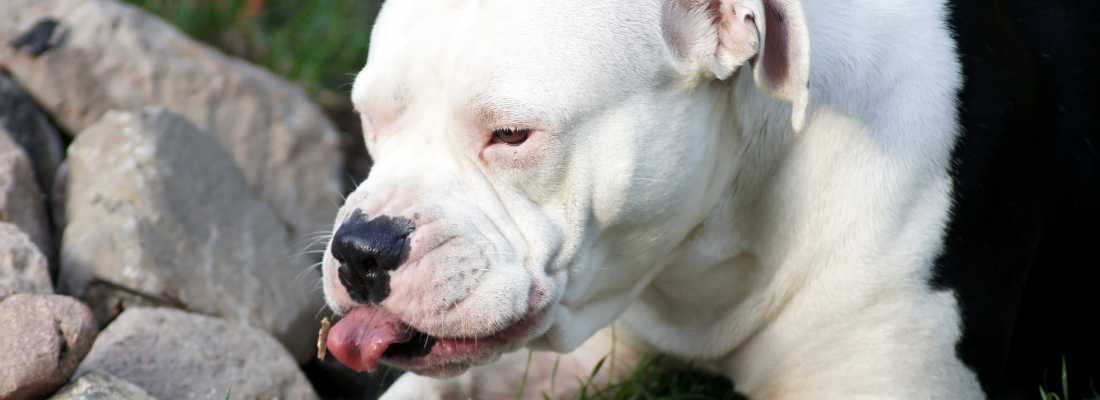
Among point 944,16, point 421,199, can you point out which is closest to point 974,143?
point 944,16

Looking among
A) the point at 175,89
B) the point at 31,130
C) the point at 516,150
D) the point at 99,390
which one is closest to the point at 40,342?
the point at 99,390

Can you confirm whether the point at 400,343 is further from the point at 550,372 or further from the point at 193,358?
the point at 550,372

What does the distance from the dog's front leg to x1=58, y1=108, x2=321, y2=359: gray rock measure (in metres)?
0.71

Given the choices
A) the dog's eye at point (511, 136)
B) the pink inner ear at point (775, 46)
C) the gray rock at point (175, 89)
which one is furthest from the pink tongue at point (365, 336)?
the gray rock at point (175, 89)

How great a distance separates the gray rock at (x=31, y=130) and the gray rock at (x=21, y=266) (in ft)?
2.64

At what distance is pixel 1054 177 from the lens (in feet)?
10.2

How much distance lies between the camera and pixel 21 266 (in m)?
3.25

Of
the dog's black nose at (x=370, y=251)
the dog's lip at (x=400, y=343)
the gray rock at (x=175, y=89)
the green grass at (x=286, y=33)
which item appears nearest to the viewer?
the dog's black nose at (x=370, y=251)

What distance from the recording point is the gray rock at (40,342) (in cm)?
275

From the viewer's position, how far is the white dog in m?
2.57

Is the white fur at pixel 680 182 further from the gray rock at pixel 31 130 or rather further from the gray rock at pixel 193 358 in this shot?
the gray rock at pixel 31 130

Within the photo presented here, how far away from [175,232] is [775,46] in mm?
1943

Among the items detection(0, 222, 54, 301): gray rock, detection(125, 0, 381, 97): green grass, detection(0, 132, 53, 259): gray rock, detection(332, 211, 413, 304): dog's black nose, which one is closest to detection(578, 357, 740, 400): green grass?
detection(332, 211, 413, 304): dog's black nose

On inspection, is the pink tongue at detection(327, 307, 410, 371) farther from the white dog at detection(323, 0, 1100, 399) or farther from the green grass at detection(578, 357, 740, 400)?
the green grass at detection(578, 357, 740, 400)
